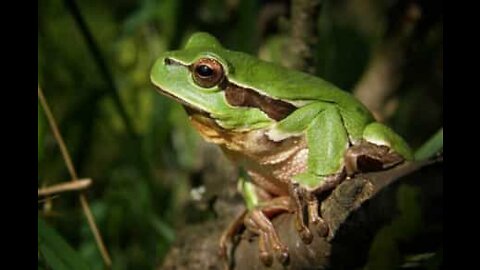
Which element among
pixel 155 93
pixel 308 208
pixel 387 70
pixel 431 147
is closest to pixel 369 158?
pixel 308 208

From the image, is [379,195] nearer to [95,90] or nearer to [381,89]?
[95,90]

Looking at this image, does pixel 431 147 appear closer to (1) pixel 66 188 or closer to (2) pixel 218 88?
(2) pixel 218 88

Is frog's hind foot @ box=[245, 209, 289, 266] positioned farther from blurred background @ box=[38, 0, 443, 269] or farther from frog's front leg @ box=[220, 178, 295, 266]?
blurred background @ box=[38, 0, 443, 269]

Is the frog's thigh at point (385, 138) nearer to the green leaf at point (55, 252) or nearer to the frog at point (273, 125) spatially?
the frog at point (273, 125)

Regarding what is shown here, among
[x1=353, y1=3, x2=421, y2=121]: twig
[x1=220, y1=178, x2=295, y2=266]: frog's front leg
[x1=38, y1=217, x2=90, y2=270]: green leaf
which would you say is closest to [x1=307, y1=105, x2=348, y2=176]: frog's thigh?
[x1=220, y1=178, x2=295, y2=266]: frog's front leg
